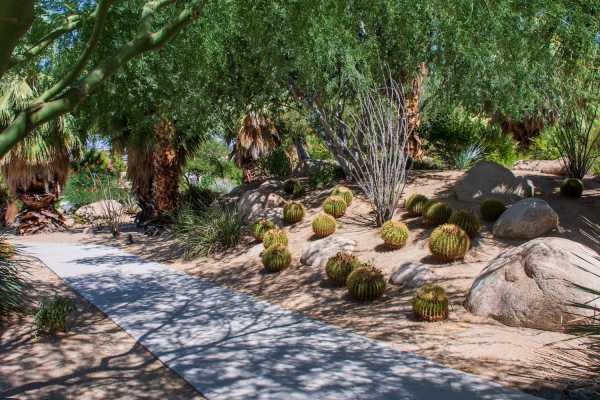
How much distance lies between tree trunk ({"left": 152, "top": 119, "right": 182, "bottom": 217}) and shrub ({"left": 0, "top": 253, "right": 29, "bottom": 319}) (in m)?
9.00

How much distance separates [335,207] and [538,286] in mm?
6862

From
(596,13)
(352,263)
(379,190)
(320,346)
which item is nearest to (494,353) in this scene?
(320,346)

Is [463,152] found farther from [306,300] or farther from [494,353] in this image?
[494,353]

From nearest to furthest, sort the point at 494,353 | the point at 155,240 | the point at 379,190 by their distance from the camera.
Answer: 1. the point at 494,353
2. the point at 379,190
3. the point at 155,240

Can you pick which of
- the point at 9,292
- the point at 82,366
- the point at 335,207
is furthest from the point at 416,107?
the point at 82,366

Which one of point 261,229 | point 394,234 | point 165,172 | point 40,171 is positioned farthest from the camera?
point 40,171

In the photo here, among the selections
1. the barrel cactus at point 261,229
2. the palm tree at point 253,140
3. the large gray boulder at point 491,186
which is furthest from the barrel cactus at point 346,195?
the palm tree at point 253,140

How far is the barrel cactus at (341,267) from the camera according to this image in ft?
29.3

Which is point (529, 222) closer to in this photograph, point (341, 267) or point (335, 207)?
point (341, 267)

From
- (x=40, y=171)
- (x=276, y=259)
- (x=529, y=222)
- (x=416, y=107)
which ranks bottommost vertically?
(x=276, y=259)

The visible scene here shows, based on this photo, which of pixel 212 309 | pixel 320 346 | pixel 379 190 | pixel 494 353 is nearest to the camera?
pixel 494 353

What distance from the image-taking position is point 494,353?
5582 mm

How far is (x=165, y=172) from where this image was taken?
17297 mm

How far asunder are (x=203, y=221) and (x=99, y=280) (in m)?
3.78
